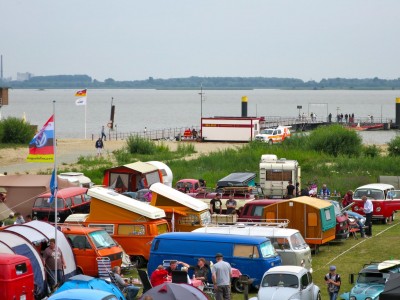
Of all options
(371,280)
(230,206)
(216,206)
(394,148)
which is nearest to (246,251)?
(371,280)

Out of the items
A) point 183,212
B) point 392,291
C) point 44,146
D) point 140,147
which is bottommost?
point 183,212

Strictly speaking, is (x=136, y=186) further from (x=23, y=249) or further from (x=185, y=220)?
(x=23, y=249)

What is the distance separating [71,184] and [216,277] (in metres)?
15.6

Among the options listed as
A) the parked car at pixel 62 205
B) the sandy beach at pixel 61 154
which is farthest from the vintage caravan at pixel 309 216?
the sandy beach at pixel 61 154

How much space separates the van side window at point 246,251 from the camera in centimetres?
2114

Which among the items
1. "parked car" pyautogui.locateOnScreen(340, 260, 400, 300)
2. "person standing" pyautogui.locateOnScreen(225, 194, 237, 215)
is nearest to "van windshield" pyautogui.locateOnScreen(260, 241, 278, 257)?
"parked car" pyautogui.locateOnScreen(340, 260, 400, 300)

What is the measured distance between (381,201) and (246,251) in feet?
39.6

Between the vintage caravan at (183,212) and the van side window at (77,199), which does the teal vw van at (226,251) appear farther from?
the van side window at (77,199)

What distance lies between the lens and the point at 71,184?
110 feet

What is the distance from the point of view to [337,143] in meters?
52.4

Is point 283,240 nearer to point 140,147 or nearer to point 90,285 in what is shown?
point 90,285

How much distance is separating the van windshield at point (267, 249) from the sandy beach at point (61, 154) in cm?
2323

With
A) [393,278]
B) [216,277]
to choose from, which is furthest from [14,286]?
[393,278]

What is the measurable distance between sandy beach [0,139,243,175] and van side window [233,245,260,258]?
23213 mm
